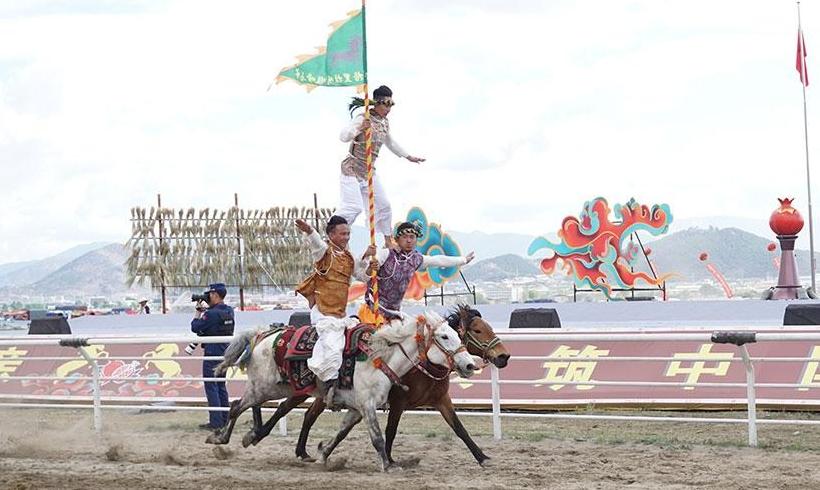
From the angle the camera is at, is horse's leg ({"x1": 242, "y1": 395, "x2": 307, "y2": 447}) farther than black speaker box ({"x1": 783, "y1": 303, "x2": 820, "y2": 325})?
No

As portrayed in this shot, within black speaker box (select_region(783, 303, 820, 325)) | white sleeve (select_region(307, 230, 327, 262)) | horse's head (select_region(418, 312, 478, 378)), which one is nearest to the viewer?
horse's head (select_region(418, 312, 478, 378))

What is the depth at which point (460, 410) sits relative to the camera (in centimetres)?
1295

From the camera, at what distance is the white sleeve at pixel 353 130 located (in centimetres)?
1009

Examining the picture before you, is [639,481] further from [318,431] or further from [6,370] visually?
[6,370]

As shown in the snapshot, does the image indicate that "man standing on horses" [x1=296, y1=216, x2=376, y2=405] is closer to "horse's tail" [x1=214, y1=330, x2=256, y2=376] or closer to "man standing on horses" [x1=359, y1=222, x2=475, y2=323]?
"man standing on horses" [x1=359, y1=222, x2=475, y2=323]

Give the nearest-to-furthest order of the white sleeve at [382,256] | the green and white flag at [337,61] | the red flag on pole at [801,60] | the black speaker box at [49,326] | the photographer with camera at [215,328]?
the white sleeve at [382,256] < the green and white flag at [337,61] < the photographer with camera at [215,328] < the black speaker box at [49,326] < the red flag on pole at [801,60]

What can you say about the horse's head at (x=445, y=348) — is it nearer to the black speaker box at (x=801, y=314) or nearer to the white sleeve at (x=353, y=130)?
the white sleeve at (x=353, y=130)

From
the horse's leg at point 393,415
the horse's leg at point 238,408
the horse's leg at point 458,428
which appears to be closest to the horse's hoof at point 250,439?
the horse's leg at point 238,408

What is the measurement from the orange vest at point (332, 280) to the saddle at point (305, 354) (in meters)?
0.22

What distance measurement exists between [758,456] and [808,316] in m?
3.58

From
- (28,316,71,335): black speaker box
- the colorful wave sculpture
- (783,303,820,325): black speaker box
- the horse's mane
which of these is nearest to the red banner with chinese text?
(783,303,820,325): black speaker box

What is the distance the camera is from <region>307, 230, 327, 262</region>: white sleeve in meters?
9.48

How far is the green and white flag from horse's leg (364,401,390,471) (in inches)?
120

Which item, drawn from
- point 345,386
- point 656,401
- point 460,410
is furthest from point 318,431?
point 656,401
